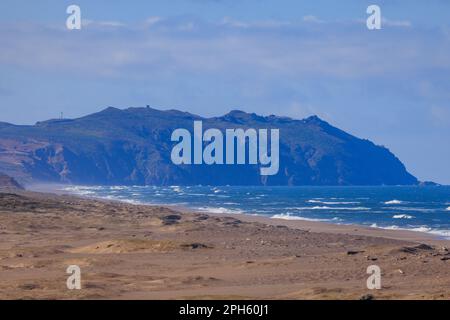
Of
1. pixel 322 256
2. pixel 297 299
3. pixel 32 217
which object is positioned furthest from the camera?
pixel 32 217

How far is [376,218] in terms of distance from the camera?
59.5 meters

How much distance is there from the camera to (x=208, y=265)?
22266 millimetres

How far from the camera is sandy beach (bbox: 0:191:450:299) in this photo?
56.4ft

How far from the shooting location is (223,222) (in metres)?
41.8

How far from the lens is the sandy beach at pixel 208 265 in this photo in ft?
56.4
